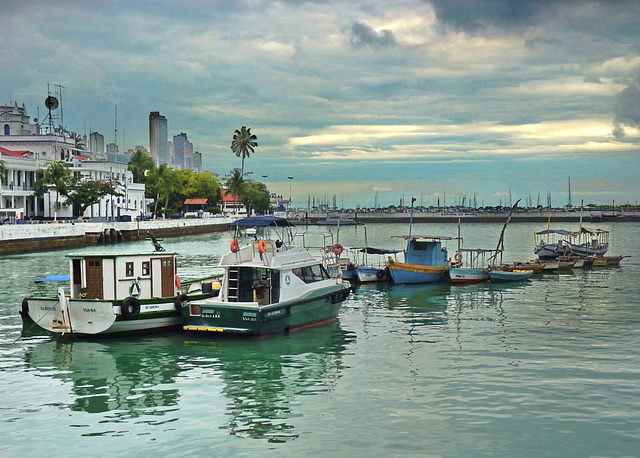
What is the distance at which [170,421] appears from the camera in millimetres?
14328

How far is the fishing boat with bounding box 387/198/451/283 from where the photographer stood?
40.0m

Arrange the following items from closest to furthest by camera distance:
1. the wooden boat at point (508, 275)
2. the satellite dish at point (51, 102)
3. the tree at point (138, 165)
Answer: the wooden boat at point (508, 275) < the satellite dish at point (51, 102) < the tree at point (138, 165)

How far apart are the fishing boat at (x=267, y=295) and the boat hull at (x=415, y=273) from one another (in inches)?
553

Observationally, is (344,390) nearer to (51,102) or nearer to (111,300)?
(111,300)

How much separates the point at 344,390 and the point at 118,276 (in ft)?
34.4

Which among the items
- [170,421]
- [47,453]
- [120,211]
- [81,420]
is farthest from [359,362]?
[120,211]

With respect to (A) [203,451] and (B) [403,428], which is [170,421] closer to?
(A) [203,451]

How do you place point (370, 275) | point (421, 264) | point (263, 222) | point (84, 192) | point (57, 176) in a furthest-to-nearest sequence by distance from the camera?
1. point (84, 192)
2. point (57, 176)
3. point (421, 264)
4. point (370, 275)
5. point (263, 222)

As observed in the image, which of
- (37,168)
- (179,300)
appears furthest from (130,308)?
(37,168)

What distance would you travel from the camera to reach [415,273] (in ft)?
132

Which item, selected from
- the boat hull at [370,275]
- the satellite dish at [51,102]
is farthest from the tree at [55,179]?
the boat hull at [370,275]

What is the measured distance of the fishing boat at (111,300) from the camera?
2188 cm

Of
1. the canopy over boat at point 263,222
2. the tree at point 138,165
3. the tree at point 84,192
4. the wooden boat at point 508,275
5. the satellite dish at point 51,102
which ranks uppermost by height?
the satellite dish at point 51,102

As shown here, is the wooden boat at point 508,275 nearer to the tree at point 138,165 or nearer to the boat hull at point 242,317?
the boat hull at point 242,317
